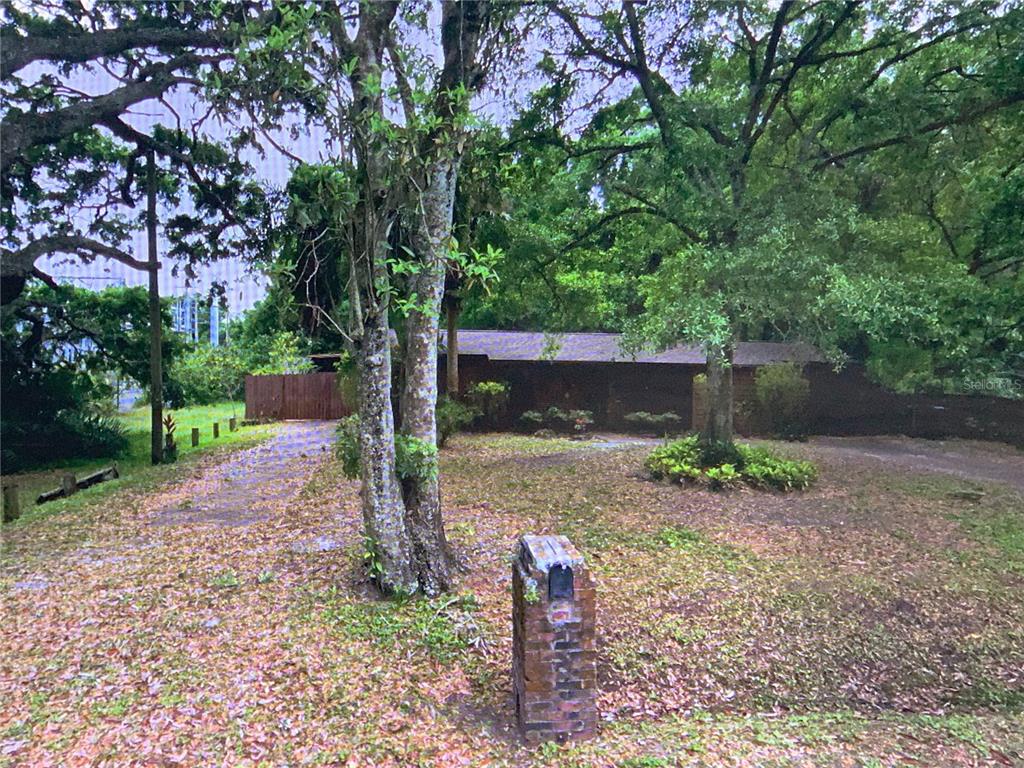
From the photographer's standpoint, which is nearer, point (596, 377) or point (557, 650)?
point (557, 650)

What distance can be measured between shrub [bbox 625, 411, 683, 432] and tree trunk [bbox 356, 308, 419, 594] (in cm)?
1317

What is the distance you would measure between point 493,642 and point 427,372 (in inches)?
84.3

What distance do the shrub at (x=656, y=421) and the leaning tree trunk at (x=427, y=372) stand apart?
12.9m

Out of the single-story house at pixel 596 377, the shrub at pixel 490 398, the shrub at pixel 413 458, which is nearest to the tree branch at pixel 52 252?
the shrub at pixel 490 398

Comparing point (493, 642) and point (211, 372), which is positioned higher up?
point (211, 372)

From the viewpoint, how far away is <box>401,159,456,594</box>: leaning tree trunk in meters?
4.84

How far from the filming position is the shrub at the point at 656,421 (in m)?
17.0

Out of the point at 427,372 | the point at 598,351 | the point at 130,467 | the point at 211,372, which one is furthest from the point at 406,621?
the point at 211,372

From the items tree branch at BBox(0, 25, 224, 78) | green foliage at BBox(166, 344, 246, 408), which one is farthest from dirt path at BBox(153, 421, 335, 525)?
green foliage at BBox(166, 344, 246, 408)

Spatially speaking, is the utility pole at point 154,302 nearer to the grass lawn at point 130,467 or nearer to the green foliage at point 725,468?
the grass lawn at point 130,467

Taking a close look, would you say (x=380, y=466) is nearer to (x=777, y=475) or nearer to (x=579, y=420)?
(x=777, y=475)

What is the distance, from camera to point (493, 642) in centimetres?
409

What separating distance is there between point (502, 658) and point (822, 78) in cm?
1092

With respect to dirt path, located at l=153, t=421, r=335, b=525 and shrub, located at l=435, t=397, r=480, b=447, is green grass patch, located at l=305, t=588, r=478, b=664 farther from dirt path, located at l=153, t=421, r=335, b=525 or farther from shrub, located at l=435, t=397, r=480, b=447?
shrub, located at l=435, t=397, r=480, b=447
